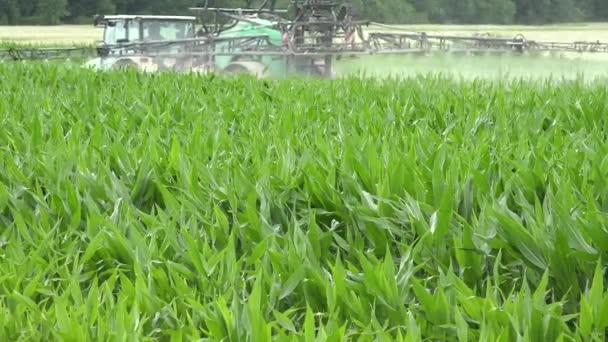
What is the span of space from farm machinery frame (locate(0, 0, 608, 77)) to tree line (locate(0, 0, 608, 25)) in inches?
9.0

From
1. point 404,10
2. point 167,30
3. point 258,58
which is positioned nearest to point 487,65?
point 404,10

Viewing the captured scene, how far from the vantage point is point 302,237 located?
1824 mm

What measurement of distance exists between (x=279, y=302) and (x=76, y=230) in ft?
2.09

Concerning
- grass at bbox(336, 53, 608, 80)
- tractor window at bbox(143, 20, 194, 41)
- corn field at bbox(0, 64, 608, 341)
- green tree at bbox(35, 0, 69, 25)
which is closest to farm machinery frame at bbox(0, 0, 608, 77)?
tractor window at bbox(143, 20, 194, 41)

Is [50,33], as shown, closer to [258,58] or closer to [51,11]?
[51,11]

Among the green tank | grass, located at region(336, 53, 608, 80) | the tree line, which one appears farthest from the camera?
the green tank

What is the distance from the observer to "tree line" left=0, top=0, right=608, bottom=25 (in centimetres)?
877

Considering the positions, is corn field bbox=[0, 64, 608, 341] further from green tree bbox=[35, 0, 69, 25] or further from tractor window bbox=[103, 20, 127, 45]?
green tree bbox=[35, 0, 69, 25]

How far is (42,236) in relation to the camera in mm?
1965

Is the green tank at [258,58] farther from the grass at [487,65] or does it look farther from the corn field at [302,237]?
the corn field at [302,237]

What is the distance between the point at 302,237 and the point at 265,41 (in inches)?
429

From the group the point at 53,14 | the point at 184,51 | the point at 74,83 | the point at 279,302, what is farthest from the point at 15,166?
the point at 53,14

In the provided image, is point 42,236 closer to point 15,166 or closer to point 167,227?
point 167,227

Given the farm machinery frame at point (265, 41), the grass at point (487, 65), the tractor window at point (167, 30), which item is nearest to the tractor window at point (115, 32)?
the farm machinery frame at point (265, 41)
